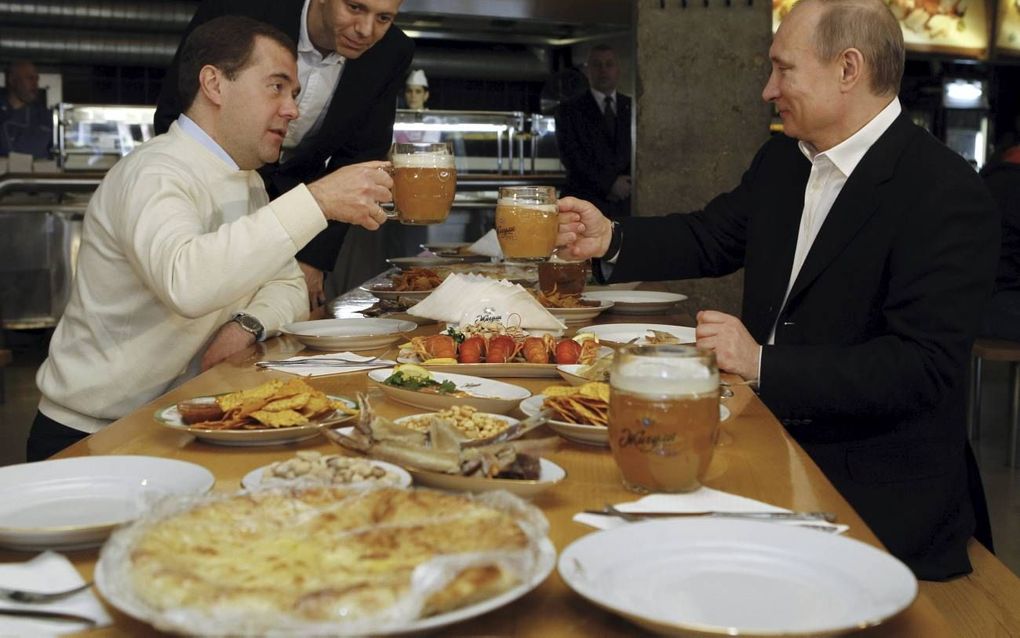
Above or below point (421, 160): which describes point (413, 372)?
below

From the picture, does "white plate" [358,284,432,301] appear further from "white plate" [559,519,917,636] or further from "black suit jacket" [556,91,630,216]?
"black suit jacket" [556,91,630,216]

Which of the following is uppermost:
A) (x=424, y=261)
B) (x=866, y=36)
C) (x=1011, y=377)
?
(x=866, y=36)

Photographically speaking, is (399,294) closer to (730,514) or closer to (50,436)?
(50,436)

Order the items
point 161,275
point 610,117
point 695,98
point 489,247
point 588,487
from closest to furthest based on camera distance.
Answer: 1. point 588,487
2. point 161,275
3. point 489,247
4. point 695,98
5. point 610,117

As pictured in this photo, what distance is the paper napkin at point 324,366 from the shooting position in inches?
81.7

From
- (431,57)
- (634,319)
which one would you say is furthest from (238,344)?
(431,57)

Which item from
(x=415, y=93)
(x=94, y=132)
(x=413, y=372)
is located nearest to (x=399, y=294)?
(x=413, y=372)

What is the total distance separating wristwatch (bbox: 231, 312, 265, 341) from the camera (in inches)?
98.0

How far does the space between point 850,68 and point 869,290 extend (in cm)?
49

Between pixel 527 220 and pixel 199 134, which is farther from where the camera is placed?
pixel 199 134

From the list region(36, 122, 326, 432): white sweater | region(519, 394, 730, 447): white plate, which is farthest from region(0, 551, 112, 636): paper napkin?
region(36, 122, 326, 432): white sweater

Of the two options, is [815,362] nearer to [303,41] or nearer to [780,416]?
[780,416]

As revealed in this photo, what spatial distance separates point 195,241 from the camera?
7.15 feet

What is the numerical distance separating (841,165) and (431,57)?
10401mm
